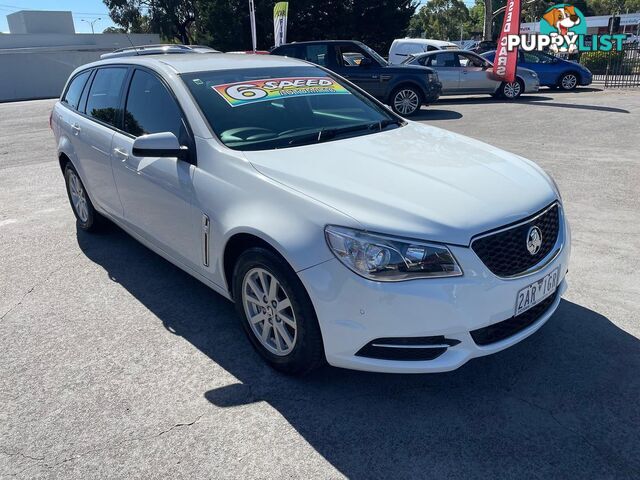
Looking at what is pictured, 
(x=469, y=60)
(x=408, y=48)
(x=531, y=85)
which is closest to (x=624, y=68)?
(x=531, y=85)

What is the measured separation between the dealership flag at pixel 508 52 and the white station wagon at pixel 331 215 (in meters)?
13.1

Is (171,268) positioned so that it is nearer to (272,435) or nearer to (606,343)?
(272,435)

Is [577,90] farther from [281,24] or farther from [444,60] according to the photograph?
[281,24]

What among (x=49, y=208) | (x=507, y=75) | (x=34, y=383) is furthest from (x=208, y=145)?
(x=507, y=75)

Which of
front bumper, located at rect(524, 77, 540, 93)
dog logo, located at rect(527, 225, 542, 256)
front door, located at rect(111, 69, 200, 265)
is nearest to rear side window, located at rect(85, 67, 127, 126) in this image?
front door, located at rect(111, 69, 200, 265)

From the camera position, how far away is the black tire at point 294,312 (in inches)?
106

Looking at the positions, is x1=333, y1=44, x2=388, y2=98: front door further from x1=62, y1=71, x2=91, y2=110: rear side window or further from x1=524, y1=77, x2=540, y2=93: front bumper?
x1=62, y1=71, x2=91, y2=110: rear side window

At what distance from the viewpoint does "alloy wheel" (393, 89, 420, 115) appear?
13.4 meters

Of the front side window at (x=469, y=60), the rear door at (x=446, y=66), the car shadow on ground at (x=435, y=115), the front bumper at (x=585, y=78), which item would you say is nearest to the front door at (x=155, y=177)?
the car shadow on ground at (x=435, y=115)

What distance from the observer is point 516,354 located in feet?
10.5

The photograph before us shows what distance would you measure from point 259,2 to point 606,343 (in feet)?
108

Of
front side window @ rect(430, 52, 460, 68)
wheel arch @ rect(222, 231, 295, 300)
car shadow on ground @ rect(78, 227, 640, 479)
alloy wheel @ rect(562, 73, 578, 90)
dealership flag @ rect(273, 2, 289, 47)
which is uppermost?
dealership flag @ rect(273, 2, 289, 47)

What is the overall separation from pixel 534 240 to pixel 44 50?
41.8 m

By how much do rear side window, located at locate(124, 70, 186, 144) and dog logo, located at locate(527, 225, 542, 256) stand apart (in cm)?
213
